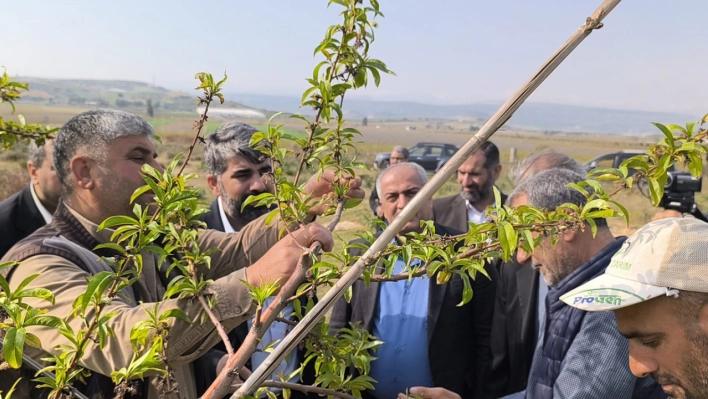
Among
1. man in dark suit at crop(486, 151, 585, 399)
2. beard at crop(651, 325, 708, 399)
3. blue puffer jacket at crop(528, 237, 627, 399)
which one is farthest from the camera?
man in dark suit at crop(486, 151, 585, 399)

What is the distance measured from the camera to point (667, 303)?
1587 mm

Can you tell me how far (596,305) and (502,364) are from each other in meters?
1.91

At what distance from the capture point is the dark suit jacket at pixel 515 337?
3355mm

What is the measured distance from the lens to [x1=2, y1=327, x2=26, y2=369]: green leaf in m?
0.96

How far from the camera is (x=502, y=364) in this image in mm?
3438

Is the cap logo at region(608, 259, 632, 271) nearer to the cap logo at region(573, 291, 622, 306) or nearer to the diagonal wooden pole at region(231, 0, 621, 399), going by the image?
the cap logo at region(573, 291, 622, 306)

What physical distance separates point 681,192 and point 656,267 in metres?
2.72

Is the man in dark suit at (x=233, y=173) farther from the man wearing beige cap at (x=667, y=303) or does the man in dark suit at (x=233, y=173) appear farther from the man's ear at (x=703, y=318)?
the man's ear at (x=703, y=318)

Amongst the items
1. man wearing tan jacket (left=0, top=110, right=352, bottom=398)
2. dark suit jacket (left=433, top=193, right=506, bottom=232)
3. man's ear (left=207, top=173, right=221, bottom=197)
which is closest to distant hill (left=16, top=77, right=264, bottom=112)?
dark suit jacket (left=433, top=193, right=506, bottom=232)

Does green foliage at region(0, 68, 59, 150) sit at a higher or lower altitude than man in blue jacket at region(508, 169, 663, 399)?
higher

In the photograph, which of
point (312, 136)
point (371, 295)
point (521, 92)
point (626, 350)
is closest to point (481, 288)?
point (371, 295)

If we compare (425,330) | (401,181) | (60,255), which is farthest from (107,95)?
(60,255)

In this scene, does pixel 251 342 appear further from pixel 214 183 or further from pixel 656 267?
pixel 214 183

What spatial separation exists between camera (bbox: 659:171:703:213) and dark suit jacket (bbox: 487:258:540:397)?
1.29m
